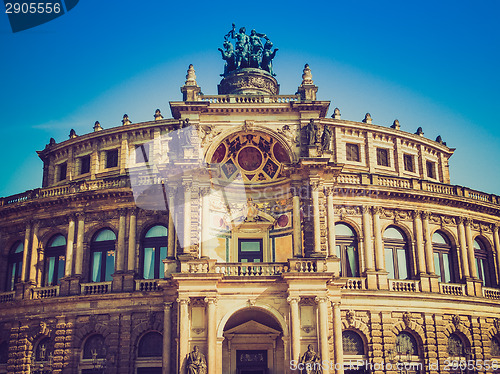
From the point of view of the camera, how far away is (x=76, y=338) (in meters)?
36.6

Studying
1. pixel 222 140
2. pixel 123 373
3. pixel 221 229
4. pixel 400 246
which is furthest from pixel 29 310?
pixel 400 246

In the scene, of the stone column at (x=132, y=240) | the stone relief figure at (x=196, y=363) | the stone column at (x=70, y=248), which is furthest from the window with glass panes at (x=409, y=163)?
the stone column at (x=70, y=248)

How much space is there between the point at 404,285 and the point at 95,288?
1983cm

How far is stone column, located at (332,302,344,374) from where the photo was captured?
31.5 meters

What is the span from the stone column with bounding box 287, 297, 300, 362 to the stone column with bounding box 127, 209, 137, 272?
38.5 ft

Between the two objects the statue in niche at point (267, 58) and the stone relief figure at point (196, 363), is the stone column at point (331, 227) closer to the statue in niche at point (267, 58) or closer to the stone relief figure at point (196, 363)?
the stone relief figure at point (196, 363)

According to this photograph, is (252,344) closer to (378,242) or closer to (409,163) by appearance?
(378,242)

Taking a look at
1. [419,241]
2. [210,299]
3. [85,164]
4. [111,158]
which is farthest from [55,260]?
[419,241]

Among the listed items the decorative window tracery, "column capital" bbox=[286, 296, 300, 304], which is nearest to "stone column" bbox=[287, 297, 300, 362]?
"column capital" bbox=[286, 296, 300, 304]

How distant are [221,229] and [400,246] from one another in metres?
12.2

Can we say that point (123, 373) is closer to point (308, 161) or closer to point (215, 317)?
point (215, 317)

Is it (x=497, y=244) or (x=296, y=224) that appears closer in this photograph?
(x=296, y=224)

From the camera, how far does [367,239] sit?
1496 inches

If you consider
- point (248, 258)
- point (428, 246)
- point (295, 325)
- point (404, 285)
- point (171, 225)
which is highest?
point (171, 225)
